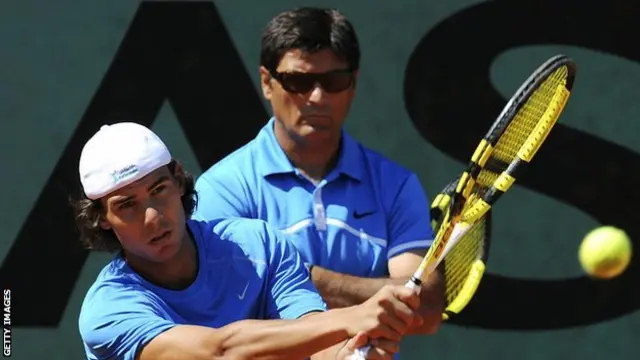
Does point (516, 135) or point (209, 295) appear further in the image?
point (516, 135)

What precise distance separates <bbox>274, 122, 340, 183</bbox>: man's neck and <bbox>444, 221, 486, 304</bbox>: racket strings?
469 mm

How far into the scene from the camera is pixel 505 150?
12.6 ft

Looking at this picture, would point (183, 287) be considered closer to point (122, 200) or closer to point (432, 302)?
point (122, 200)

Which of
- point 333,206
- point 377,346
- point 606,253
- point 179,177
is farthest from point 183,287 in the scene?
point 606,253

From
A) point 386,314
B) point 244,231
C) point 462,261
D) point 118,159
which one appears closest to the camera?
point 386,314

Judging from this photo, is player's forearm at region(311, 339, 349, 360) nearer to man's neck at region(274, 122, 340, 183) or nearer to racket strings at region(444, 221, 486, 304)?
man's neck at region(274, 122, 340, 183)

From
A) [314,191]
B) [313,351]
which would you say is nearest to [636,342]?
[314,191]

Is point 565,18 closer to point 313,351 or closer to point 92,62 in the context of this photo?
point 92,62

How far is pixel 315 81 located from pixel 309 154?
22 centimetres

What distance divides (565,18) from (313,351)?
2.56 metres

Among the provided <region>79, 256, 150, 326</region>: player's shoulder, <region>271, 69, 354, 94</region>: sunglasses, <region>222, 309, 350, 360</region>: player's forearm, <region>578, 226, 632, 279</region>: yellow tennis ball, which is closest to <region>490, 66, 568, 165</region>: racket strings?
<region>271, 69, 354, 94</region>: sunglasses

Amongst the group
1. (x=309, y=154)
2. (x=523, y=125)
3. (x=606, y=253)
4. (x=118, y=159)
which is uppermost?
(x=118, y=159)

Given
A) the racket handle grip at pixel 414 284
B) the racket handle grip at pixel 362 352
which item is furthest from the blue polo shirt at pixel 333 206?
the racket handle grip at pixel 362 352

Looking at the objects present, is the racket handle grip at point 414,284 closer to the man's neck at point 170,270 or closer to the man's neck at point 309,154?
the man's neck at point 170,270
